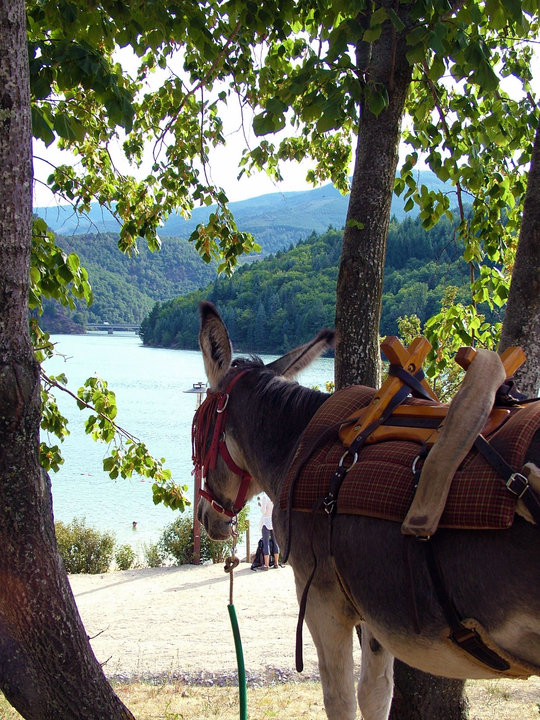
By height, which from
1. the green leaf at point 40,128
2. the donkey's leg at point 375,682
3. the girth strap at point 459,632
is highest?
the green leaf at point 40,128

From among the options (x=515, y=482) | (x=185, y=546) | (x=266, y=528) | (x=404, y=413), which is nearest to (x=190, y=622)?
(x=266, y=528)

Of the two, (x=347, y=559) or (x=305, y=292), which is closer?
(x=347, y=559)

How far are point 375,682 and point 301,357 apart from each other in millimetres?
1680

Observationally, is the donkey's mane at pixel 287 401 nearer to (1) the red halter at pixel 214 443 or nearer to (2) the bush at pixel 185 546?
(1) the red halter at pixel 214 443

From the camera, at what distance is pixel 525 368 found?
3.83m

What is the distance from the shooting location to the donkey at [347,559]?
203cm

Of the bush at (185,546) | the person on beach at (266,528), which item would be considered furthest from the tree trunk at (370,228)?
the bush at (185,546)

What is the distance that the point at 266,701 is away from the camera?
6.36 m

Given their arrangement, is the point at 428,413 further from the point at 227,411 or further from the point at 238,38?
the point at 238,38

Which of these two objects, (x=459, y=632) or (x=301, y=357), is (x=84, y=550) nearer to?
(x=301, y=357)

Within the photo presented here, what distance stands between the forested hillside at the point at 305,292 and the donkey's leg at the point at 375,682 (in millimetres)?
11731

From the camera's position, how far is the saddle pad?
2.04 meters

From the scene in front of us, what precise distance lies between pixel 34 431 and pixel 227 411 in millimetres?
967

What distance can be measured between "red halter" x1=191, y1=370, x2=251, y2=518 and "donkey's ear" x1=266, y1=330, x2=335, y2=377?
0.23 meters
